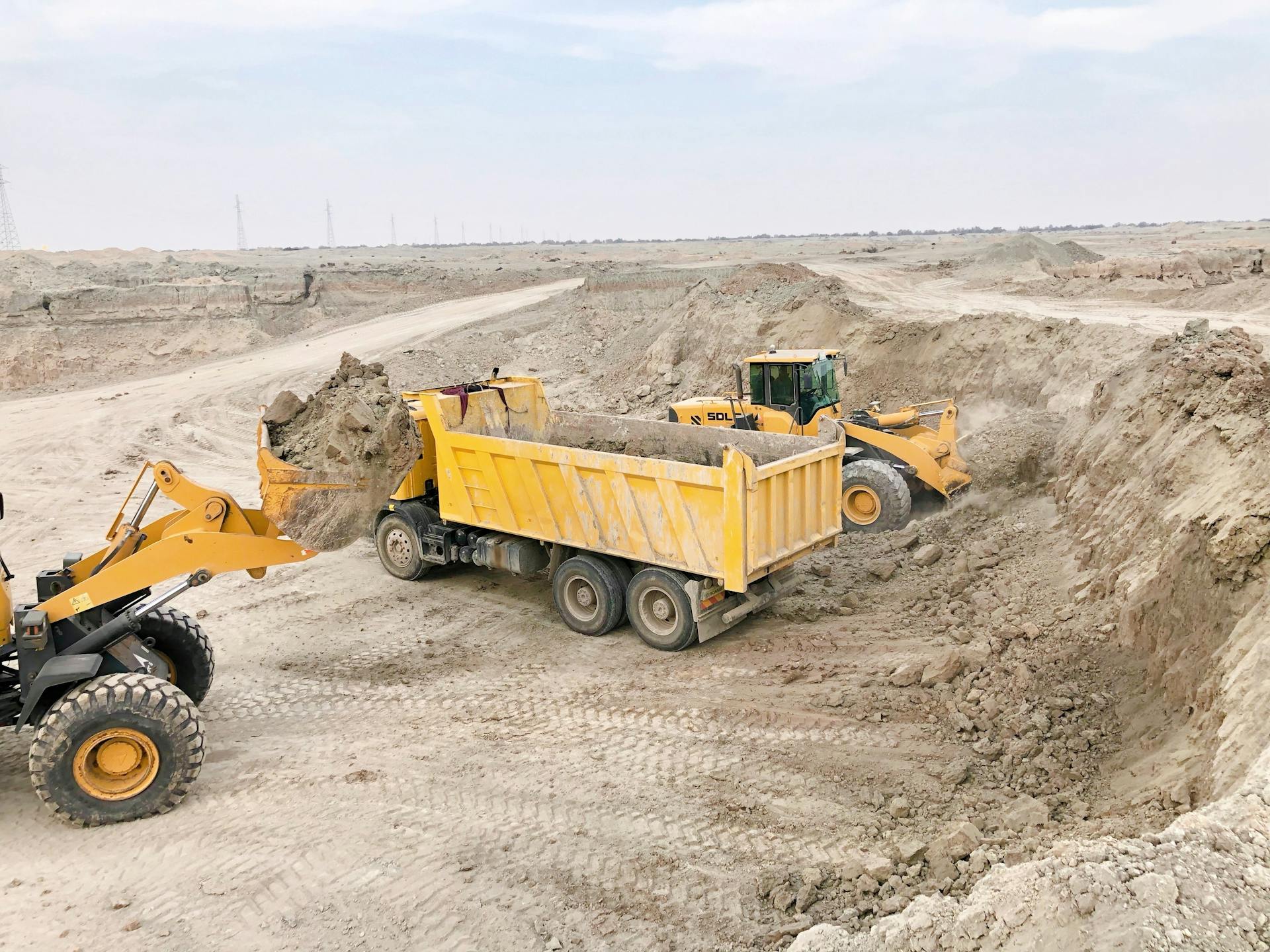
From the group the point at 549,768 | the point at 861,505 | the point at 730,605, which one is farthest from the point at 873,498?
the point at 549,768

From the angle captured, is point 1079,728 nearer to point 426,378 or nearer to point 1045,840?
point 1045,840

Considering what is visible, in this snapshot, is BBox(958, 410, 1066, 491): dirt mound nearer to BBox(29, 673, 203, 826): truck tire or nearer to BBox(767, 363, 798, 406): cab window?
BBox(767, 363, 798, 406): cab window

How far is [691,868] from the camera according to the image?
17.9 feet

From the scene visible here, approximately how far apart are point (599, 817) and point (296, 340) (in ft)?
91.1

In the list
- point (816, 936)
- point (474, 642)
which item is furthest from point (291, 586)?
point (816, 936)

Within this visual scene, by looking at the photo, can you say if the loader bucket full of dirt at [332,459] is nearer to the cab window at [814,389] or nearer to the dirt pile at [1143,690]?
the dirt pile at [1143,690]

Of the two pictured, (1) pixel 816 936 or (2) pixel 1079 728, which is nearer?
(1) pixel 816 936

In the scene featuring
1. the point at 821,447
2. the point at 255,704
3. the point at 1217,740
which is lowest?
the point at 255,704

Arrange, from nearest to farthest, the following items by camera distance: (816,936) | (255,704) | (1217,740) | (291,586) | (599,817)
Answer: (816,936), (1217,740), (599,817), (255,704), (291,586)

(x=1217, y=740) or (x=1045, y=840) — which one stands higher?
(x=1217, y=740)

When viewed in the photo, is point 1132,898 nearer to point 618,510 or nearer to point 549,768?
point 549,768

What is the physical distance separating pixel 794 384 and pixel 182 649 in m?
7.89

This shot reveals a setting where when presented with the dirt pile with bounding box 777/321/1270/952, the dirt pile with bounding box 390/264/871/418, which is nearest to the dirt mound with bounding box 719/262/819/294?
the dirt pile with bounding box 390/264/871/418

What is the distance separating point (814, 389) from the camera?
40.1ft
